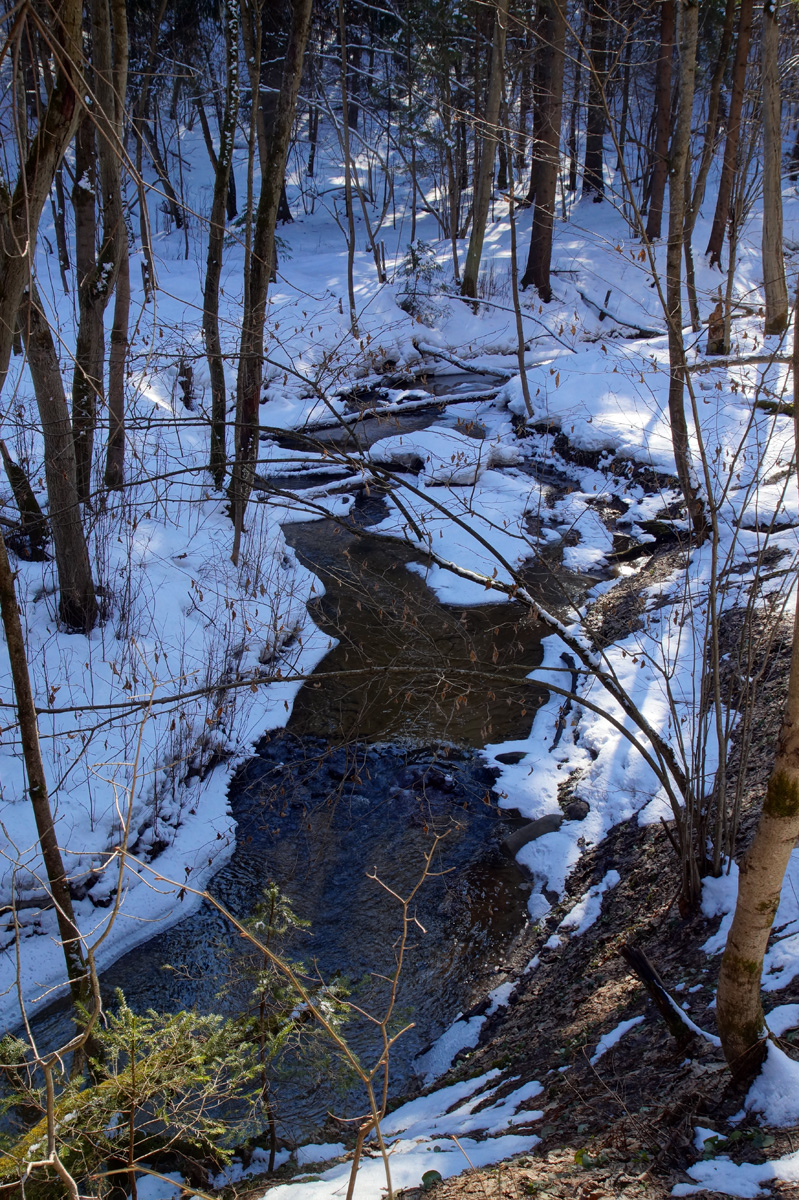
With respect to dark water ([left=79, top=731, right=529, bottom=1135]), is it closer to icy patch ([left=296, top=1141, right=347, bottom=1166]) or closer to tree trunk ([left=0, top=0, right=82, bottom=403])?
icy patch ([left=296, top=1141, right=347, bottom=1166])

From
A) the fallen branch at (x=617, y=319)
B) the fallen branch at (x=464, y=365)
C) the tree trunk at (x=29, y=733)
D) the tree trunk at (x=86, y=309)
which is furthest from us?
the fallen branch at (x=617, y=319)

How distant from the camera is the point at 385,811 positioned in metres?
5.88

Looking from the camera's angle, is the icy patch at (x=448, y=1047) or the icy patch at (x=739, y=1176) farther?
the icy patch at (x=448, y=1047)

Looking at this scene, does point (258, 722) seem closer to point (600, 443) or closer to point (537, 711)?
point (537, 711)

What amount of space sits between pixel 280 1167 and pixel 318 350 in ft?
Answer: 52.1

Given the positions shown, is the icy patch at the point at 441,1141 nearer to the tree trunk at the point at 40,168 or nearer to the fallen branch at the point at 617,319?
the tree trunk at the point at 40,168

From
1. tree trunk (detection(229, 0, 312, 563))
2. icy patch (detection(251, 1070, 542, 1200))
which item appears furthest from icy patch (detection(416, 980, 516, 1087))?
Answer: tree trunk (detection(229, 0, 312, 563))

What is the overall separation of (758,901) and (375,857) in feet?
11.2

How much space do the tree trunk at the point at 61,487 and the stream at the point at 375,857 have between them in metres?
1.99

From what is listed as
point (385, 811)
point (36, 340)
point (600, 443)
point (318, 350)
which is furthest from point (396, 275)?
point (385, 811)

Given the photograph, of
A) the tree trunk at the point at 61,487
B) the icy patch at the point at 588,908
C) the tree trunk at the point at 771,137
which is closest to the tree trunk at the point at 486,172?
the tree trunk at the point at 771,137

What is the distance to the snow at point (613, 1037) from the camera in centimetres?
318

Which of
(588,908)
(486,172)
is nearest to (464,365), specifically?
(486,172)

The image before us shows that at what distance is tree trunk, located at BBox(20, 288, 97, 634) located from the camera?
567cm
